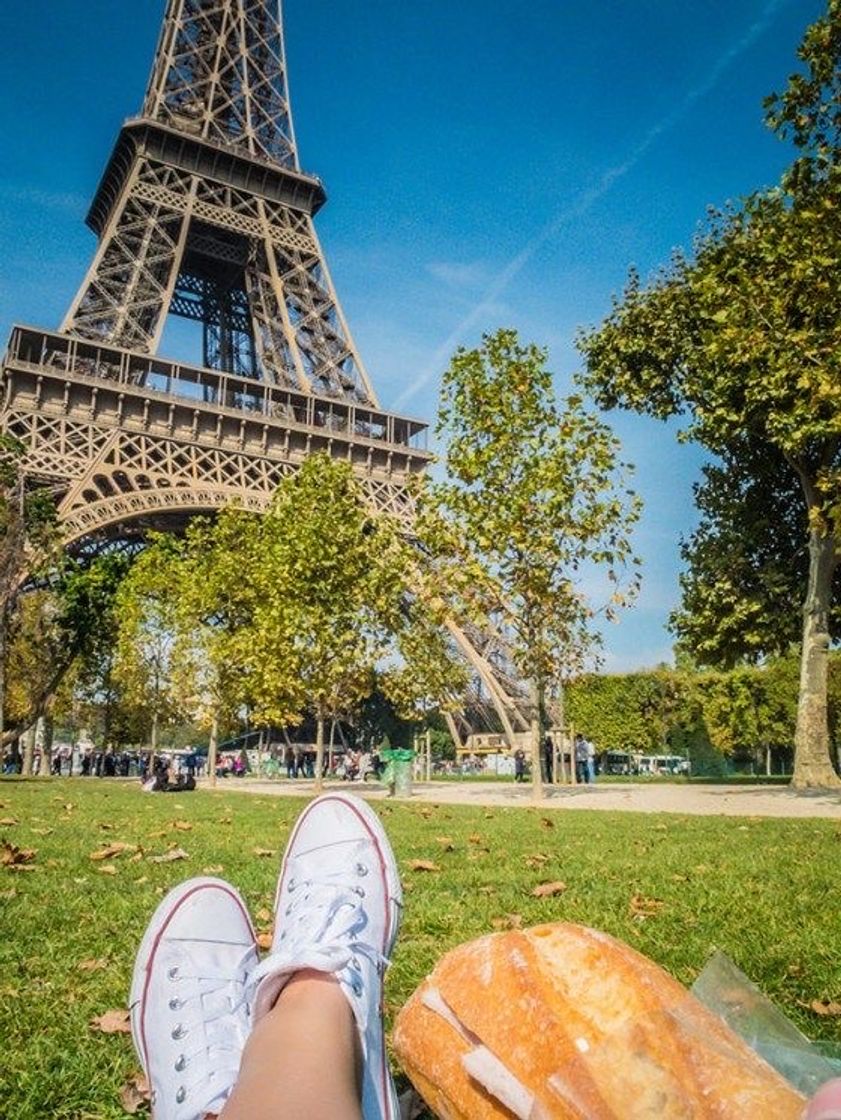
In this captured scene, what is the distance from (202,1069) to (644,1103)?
3.15 feet

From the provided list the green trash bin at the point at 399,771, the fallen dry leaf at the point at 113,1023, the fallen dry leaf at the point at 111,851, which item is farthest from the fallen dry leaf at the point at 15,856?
the green trash bin at the point at 399,771

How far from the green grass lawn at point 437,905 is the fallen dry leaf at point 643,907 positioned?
0.07ft

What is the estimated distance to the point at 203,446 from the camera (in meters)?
30.8

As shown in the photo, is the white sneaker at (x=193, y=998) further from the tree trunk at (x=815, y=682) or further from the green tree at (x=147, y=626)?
the green tree at (x=147, y=626)

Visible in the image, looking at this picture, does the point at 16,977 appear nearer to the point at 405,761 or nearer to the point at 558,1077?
the point at 558,1077

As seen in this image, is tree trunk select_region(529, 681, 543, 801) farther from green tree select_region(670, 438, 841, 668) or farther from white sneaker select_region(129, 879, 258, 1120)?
white sneaker select_region(129, 879, 258, 1120)

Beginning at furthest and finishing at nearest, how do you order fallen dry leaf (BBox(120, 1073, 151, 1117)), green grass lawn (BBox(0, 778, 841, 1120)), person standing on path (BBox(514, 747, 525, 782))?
person standing on path (BBox(514, 747, 525, 782)) < green grass lawn (BBox(0, 778, 841, 1120)) < fallen dry leaf (BBox(120, 1073, 151, 1117))

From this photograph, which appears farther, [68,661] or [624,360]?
[68,661]

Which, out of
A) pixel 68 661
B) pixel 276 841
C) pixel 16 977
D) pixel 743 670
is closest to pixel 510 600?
pixel 276 841

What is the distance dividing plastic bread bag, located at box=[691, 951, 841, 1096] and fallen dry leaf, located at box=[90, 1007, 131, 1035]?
1.53 metres

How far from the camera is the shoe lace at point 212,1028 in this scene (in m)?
1.53

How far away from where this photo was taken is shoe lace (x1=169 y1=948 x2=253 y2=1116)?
1528mm

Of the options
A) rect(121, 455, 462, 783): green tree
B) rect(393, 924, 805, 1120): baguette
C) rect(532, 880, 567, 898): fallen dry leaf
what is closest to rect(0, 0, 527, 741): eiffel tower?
rect(121, 455, 462, 783): green tree

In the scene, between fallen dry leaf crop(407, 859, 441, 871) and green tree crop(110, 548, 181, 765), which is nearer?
fallen dry leaf crop(407, 859, 441, 871)
